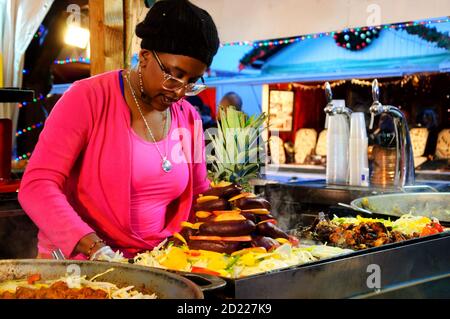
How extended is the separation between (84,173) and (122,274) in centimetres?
102

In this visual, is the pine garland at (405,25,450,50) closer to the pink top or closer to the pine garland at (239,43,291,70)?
the pine garland at (239,43,291,70)

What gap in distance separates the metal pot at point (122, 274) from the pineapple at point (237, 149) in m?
0.78

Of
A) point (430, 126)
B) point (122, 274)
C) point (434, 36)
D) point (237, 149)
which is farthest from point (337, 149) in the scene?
point (434, 36)

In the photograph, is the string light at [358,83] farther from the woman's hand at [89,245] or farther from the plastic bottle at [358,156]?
the woman's hand at [89,245]

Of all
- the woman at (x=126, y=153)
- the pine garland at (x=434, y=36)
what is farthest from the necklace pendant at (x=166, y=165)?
the pine garland at (x=434, y=36)

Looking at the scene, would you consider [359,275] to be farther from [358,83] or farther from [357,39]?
[357,39]

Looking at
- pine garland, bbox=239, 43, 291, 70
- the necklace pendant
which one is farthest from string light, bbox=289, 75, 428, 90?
the necklace pendant

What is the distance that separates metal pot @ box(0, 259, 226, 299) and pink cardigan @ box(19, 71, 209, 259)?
0.61 m

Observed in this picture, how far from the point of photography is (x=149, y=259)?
1862 millimetres

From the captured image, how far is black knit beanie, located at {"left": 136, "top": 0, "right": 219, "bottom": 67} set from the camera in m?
2.18

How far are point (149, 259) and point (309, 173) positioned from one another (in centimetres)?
688

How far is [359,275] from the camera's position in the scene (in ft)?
5.49

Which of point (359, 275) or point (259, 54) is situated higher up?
point (259, 54)
